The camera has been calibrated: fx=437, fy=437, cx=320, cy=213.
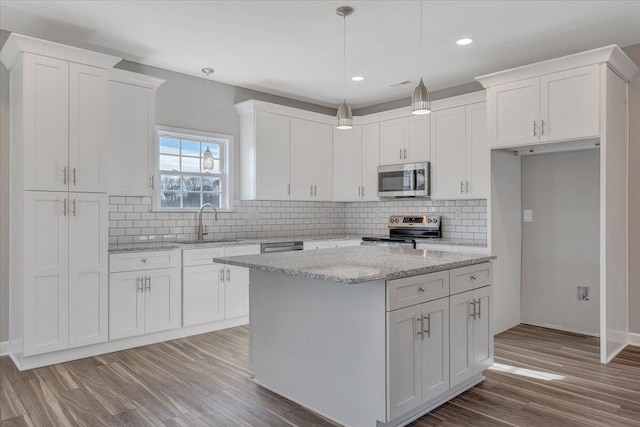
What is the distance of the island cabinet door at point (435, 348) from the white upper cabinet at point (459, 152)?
7.15 ft

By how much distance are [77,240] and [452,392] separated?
312 centimetres

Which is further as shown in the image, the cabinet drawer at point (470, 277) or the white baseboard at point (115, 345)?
the white baseboard at point (115, 345)

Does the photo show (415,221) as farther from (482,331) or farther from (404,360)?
(404,360)

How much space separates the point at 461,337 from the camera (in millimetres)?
2857

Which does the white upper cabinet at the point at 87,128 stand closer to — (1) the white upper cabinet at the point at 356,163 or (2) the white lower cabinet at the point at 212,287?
(2) the white lower cabinet at the point at 212,287

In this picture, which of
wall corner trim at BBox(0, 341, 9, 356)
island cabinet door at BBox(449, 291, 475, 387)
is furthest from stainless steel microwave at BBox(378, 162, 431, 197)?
wall corner trim at BBox(0, 341, 9, 356)

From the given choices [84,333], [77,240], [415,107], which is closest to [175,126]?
[77,240]

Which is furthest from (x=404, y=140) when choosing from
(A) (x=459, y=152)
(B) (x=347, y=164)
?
(B) (x=347, y=164)

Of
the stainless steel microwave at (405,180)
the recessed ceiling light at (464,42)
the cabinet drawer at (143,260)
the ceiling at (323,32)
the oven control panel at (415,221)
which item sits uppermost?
the ceiling at (323,32)

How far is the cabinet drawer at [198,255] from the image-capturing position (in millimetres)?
4262

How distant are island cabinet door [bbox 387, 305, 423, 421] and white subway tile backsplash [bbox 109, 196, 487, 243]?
112 inches

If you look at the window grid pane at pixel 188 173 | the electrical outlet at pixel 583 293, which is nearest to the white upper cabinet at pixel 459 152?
the electrical outlet at pixel 583 293

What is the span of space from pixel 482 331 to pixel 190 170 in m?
3.44

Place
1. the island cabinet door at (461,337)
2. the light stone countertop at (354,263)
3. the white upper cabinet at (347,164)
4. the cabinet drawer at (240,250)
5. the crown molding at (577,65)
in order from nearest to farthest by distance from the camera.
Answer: the light stone countertop at (354,263) < the island cabinet door at (461,337) < the crown molding at (577,65) < the cabinet drawer at (240,250) < the white upper cabinet at (347,164)
